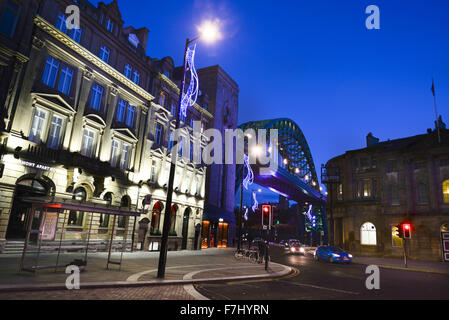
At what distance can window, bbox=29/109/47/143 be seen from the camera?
61.8ft

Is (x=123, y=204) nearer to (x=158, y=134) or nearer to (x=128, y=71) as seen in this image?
(x=158, y=134)

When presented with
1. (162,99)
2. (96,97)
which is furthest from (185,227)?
(96,97)

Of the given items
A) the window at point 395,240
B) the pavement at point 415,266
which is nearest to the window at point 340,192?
the window at point 395,240

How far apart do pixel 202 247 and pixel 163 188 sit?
1240 centimetres

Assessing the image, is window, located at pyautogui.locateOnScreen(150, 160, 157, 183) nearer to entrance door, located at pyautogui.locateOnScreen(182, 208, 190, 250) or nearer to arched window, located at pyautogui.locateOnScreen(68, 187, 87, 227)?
entrance door, located at pyautogui.locateOnScreen(182, 208, 190, 250)

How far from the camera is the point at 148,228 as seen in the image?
28.2 metres

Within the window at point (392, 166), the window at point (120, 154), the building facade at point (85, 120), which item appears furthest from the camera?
the window at point (392, 166)

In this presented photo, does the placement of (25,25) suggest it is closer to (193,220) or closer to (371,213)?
(193,220)

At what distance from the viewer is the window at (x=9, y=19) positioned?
17.4 metres

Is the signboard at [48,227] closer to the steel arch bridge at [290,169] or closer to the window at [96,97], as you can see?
the window at [96,97]

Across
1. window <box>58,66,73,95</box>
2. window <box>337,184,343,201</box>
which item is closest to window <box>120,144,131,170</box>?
window <box>58,66,73,95</box>

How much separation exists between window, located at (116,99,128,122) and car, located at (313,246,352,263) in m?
22.0

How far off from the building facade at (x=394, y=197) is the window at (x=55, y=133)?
30497 mm

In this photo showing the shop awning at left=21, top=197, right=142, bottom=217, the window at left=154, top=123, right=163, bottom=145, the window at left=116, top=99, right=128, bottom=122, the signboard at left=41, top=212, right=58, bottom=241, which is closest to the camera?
the shop awning at left=21, top=197, right=142, bottom=217
